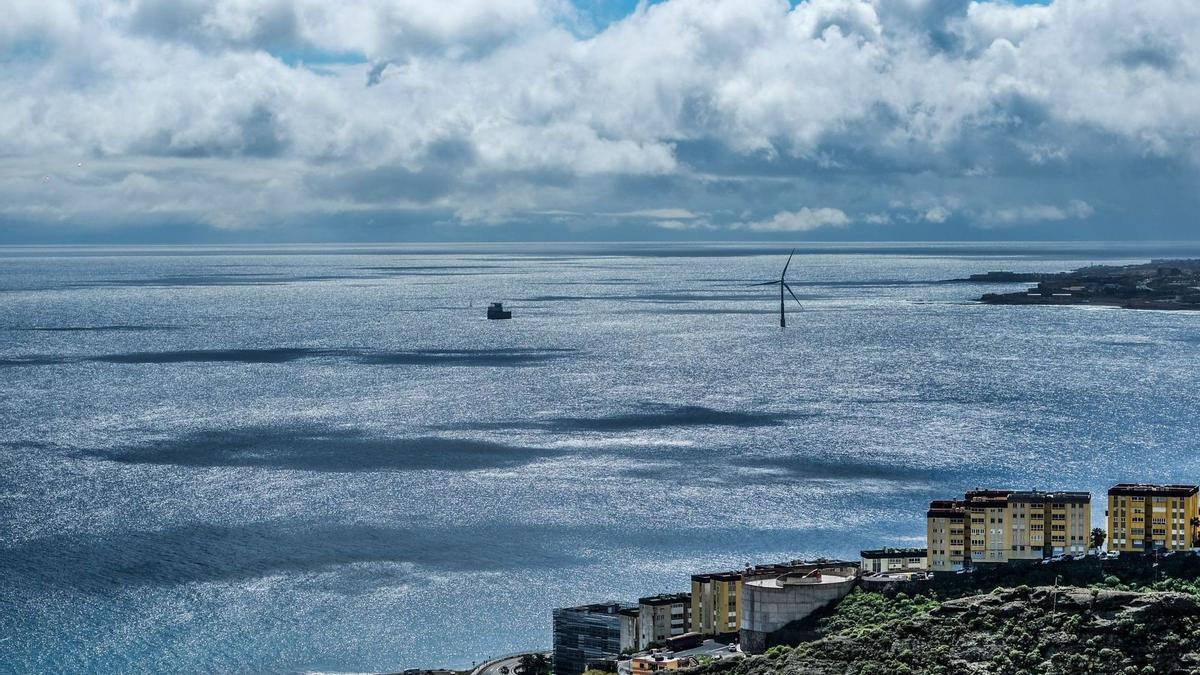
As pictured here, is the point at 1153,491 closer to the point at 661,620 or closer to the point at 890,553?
the point at 890,553

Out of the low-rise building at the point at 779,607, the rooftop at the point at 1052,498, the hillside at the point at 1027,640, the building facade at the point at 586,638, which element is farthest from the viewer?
the rooftop at the point at 1052,498

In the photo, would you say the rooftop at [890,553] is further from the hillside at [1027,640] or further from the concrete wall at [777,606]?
the hillside at [1027,640]

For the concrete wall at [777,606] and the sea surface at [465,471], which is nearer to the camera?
the concrete wall at [777,606]

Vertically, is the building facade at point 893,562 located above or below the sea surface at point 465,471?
above

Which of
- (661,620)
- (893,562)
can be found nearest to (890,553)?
(893,562)

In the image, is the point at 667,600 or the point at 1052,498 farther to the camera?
the point at 1052,498

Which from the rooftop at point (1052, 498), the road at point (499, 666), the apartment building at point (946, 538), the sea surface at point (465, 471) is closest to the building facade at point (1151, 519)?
the rooftop at point (1052, 498)

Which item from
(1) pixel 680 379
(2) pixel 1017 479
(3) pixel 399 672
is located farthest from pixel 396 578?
(1) pixel 680 379
